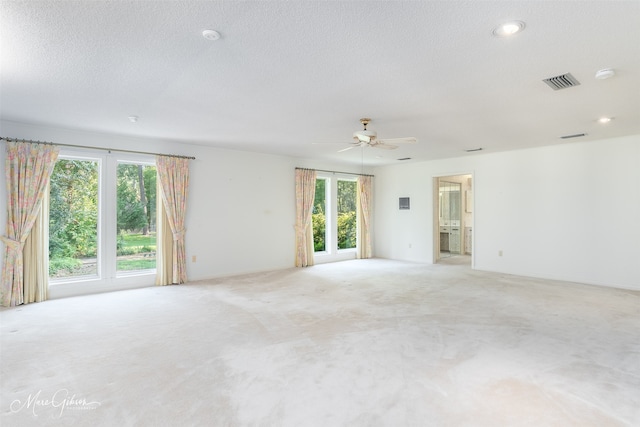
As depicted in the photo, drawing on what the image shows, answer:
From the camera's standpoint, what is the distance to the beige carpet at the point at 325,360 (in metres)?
2.13

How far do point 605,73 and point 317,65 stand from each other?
2.50m

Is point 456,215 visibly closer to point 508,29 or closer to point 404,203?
point 404,203

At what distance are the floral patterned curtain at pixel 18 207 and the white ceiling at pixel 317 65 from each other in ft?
1.58

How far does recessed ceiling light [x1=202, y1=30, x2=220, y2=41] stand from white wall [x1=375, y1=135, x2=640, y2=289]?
6291 mm

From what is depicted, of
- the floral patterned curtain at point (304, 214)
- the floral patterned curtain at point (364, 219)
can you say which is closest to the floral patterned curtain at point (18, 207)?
the floral patterned curtain at point (304, 214)

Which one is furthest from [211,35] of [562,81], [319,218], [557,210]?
[557,210]

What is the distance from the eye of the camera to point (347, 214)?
8.84 m

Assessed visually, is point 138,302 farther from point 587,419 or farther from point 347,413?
point 587,419

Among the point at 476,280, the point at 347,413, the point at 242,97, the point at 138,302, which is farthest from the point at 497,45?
the point at 138,302

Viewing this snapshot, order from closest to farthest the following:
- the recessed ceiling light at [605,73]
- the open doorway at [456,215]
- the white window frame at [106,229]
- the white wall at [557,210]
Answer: the recessed ceiling light at [605,73], the white window frame at [106,229], the white wall at [557,210], the open doorway at [456,215]

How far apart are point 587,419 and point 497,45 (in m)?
2.55

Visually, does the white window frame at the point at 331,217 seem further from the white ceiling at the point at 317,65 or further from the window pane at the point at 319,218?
the white ceiling at the point at 317,65

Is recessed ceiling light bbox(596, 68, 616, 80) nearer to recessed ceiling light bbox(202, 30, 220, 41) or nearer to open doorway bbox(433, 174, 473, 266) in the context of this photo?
recessed ceiling light bbox(202, 30, 220, 41)

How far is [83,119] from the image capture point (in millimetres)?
4387
